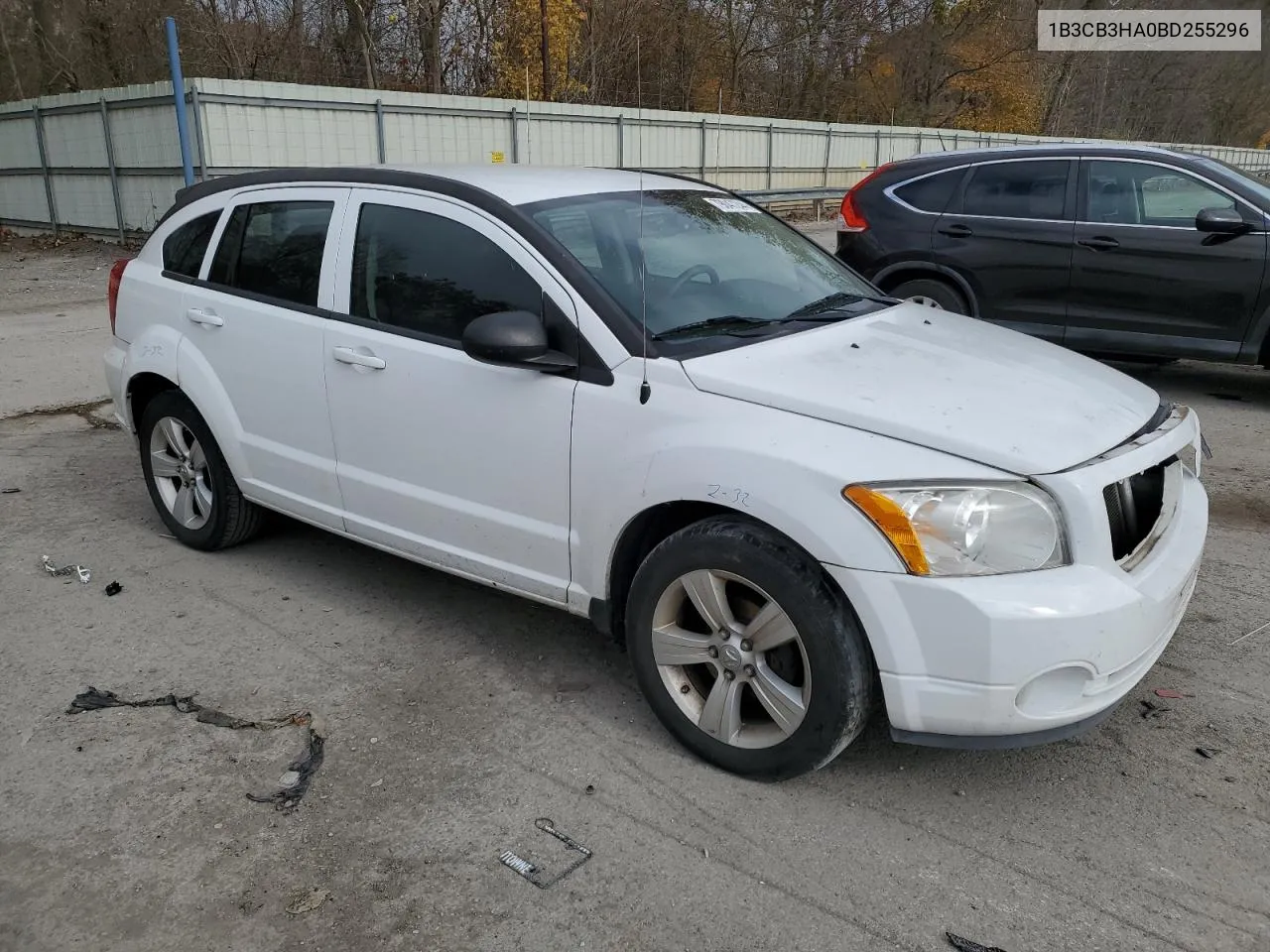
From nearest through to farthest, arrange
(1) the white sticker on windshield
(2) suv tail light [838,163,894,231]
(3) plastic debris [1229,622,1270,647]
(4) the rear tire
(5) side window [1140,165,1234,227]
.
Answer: (3) plastic debris [1229,622,1270,647] < (1) the white sticker on windshield < (5) side window [1140,165,1234,227] < (4) the rear tire < (2) suv tail light [838,163,894,231]

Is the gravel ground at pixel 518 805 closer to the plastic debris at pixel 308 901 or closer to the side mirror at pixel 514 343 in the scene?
the plastic debris at pixel 308 901

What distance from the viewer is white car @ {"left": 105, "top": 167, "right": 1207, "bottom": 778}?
8.64ft

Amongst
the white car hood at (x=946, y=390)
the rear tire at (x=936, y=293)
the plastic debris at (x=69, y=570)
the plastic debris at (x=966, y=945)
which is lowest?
the plastic debris at (x=69, y=570)

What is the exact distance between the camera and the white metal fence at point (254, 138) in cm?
1570

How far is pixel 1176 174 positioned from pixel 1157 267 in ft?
2.17

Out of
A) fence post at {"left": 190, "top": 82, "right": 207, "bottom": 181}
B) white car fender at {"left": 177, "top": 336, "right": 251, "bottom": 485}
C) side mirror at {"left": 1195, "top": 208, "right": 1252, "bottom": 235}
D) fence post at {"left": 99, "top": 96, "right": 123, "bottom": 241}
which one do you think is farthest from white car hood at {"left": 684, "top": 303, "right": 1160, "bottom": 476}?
fence post at {"left": 99, "top": 96, "right": 123, "bottom": 241}

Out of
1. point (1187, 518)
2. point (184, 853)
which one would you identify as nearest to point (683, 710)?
point (184, 853)

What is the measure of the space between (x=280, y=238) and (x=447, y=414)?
1.34 m

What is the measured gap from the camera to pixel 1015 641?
254cm

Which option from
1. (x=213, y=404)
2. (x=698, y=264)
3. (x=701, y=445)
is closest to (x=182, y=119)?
(x=213, y=404)

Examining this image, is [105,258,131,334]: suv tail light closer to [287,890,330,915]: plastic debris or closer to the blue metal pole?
[287,890,330,915]: plastic debris

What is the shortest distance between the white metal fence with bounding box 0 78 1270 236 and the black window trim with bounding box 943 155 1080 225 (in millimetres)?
6136

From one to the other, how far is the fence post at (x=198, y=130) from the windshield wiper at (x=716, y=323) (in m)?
14.0

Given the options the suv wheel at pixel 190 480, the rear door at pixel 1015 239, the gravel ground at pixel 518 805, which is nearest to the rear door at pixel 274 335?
the suv wheel at pixel 190 480
